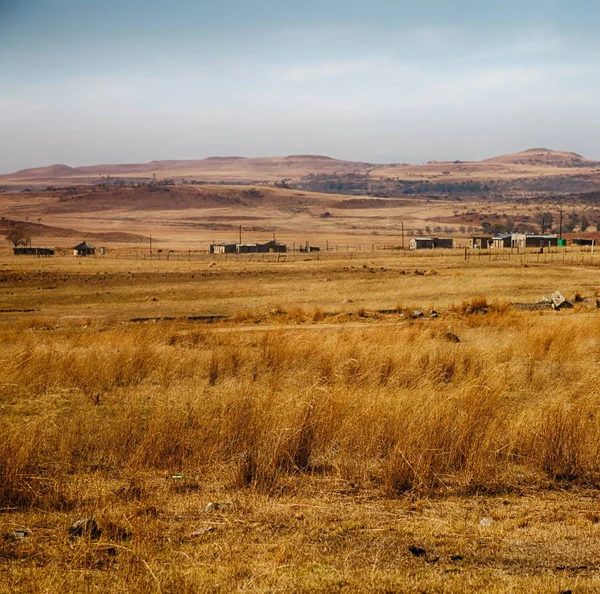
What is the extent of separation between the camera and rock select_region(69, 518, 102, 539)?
6.89 m

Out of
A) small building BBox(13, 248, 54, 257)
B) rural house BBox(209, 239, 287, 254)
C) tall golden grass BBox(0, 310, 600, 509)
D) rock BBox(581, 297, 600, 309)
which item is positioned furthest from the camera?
rural house BBox(209, 239, 287, 254)

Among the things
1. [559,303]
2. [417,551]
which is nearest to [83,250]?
[559,303]

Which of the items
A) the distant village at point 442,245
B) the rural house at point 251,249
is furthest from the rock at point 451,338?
the rural house at point 251,249

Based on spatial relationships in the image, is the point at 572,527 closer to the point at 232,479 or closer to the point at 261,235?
the point at 232,479

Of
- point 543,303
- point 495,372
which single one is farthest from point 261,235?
point 495,372

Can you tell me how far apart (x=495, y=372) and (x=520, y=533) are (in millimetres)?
6478

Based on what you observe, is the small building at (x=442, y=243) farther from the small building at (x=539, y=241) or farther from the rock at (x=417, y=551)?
the rock at (x=417, y=551)

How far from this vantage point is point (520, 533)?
7.08 metres

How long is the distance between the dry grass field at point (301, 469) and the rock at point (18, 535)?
0.02m

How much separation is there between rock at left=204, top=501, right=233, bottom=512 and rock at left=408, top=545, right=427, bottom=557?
6.66 ft

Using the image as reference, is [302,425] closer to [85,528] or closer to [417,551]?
[417,551]

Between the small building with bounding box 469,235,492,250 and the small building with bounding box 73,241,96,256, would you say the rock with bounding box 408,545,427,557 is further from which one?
the small building with bounding box 469,235,492,250

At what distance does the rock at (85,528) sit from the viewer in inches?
271

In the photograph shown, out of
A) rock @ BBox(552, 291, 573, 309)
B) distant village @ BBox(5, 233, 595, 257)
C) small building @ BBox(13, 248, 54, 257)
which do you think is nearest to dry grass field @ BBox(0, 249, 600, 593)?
rock @ BBox(552, 291, 573, 309)
